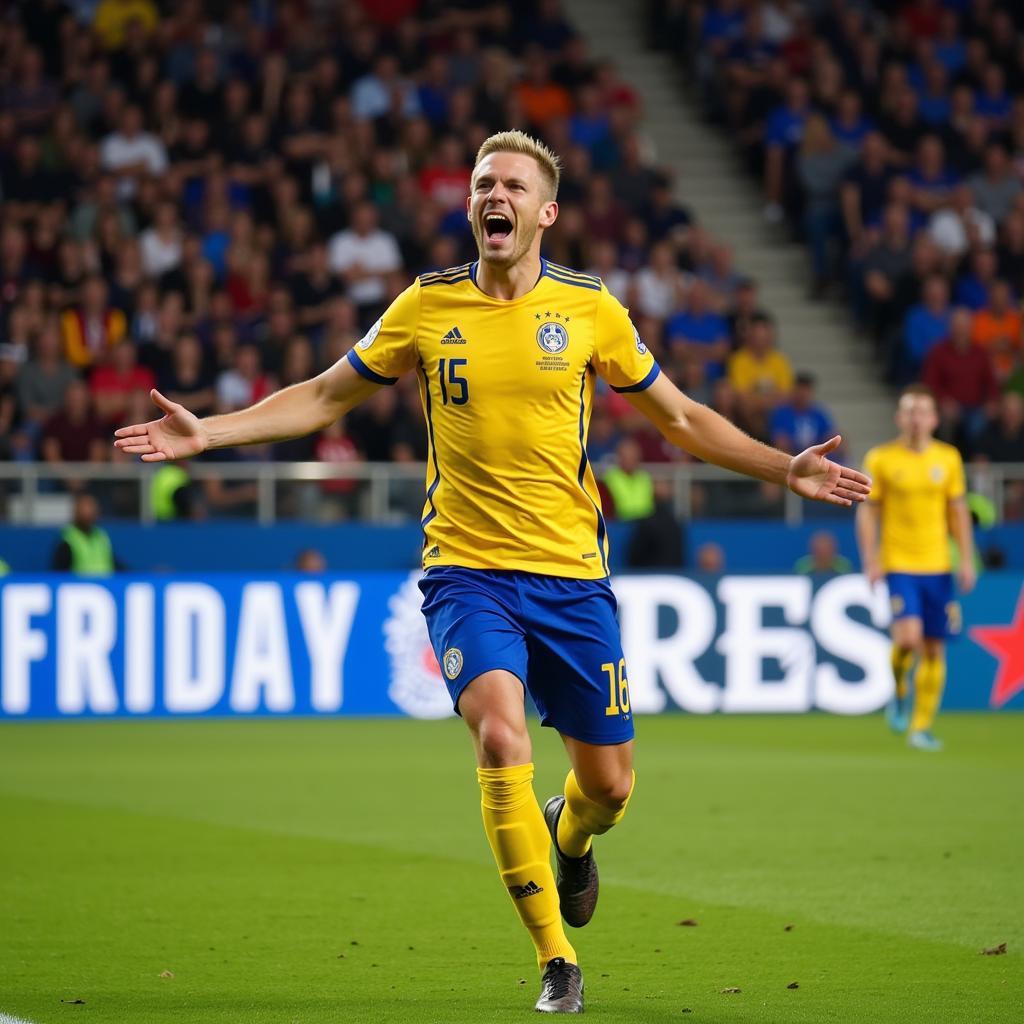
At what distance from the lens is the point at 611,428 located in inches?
760

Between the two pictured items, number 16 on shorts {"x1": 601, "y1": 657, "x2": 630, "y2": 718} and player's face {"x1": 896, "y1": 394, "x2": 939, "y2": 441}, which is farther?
player's face {"x1": 896, "y1": 394, "x2": 939, "y2": 441}

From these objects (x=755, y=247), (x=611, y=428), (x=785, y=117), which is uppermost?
(x=785, y=117)

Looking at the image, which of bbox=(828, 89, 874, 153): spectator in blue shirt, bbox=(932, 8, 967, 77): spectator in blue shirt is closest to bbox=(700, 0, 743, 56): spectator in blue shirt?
bbox=(828, 89, 874, 153): spectator in blue shirt

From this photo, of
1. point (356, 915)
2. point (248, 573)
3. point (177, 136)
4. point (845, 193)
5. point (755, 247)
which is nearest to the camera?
point (356, 915)

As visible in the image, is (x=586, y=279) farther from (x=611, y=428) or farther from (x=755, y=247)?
(x=755, y=247)

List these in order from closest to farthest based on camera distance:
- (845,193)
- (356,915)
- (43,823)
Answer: (356,915), (43,823), (845,193)

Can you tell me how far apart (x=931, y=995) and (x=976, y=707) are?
12275 millimetres

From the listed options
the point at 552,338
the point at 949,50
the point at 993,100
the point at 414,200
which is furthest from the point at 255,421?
the point at 949,50

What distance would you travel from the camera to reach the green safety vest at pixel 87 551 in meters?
17.0

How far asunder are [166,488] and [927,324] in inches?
354

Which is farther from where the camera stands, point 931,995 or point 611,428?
point 611,428

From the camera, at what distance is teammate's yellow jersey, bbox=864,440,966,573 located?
14.3 meters

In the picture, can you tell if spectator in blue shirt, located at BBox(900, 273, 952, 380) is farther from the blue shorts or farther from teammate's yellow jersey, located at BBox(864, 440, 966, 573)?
the blue shorts

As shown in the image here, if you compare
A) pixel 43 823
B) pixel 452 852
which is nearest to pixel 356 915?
pixel 452 852
